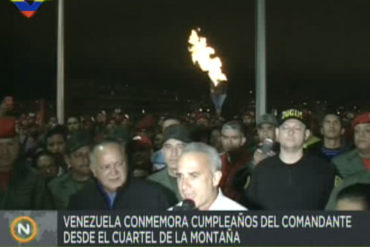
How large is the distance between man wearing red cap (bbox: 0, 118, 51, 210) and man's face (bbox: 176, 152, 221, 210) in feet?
3.29

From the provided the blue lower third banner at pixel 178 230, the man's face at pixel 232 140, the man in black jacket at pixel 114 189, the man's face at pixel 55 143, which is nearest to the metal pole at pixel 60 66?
the man's face at pixel 55 143

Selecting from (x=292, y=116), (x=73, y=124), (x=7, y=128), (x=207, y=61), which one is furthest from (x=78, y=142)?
(x=207, y=61)

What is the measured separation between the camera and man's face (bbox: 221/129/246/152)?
4047 millimetres

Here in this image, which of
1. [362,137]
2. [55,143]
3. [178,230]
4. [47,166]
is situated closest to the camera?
[178,230]

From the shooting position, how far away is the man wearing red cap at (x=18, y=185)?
3406 millimetres

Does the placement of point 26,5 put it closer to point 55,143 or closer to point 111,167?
point 55,143

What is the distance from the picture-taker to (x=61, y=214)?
2.92 m

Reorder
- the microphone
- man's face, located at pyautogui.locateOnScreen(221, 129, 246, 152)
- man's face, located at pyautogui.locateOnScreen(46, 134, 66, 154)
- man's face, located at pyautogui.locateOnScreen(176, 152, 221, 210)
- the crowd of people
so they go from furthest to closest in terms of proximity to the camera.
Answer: man's face, located at pyautogui.locateOnScreen(46, 134, 66, 154), man's face, located at pyautogui.locateOnScreen(221, 129, 246, 152), the crowd of people, man's face, located at pyautogui.locateOnScreen(176, 152, 221, 210), the microphone

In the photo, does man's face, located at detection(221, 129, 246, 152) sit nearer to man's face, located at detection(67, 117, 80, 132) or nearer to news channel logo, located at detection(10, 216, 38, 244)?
news channel logo, located at detection(10, 216, 38, 244)

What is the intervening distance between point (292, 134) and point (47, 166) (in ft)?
5.04

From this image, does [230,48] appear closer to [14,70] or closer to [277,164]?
[14,70]

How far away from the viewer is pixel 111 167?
3199 mm

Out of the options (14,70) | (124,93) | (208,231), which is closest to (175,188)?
(208,231)

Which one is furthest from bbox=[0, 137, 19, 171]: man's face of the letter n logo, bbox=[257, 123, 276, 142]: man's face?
the letter n logo
